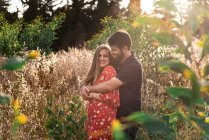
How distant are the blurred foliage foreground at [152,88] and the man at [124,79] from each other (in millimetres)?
286

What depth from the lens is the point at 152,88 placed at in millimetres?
7492

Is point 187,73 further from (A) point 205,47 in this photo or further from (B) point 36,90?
(B) point 36,90

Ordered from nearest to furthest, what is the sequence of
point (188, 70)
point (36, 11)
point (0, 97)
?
point (188, 70) → point (0, 97) → point (36, 11)

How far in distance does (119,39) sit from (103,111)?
644 mm

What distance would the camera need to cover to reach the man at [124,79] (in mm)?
3697

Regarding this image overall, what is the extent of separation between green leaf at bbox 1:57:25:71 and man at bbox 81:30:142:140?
2736mm

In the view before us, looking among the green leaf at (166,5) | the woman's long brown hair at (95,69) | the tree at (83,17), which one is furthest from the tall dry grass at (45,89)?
the tree at (83,17)

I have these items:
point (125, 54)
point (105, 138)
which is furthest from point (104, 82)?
point (105, 138)

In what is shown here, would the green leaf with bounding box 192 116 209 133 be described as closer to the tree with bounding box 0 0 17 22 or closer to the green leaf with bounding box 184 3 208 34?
the green leaf with bounding box 184 3 208 34

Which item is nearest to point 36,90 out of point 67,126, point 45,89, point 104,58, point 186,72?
point 45,89

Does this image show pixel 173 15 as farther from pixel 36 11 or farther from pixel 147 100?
pixel 36 11

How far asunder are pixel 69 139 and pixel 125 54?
3.16ft

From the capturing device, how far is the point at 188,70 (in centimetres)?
81

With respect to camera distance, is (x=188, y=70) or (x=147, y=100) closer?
(x=188, y=70)
